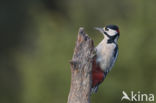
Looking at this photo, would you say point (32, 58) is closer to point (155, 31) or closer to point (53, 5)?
point (155, 31)

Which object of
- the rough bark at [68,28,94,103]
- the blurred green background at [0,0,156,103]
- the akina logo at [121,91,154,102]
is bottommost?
the akina logo at [121,91,154,102]

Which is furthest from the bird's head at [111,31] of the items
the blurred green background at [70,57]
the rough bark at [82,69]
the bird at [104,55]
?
the blurred green background at [70,57]

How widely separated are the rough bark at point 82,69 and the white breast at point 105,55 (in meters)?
0.60

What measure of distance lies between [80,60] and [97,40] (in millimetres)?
7412

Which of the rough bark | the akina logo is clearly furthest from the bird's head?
the akina logo

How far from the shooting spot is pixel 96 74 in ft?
33.8

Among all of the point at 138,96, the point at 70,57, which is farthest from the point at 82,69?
the point at 70,57

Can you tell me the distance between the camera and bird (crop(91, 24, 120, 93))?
10.3 m

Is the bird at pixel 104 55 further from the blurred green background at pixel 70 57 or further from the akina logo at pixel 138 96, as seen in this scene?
the blurred green background at pixel 70 57

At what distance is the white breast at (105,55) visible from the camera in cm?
1048

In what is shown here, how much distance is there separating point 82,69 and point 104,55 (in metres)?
0.84

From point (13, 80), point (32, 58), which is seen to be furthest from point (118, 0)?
point (32, 58)

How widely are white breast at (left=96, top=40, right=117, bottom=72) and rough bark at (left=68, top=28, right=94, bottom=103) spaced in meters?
0.60

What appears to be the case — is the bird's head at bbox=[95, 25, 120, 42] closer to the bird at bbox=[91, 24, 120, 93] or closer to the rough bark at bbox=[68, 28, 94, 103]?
the bird at bbox=[91, 24, 120, 93]
